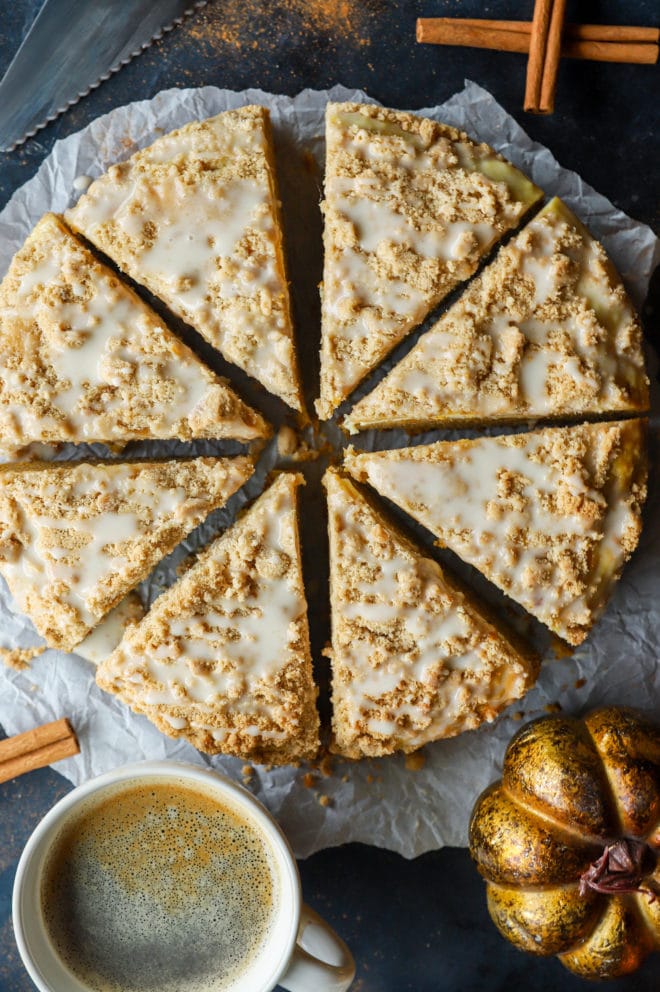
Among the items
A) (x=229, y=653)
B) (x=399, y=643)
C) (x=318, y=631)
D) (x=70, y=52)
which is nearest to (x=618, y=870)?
(x=399, y=643)

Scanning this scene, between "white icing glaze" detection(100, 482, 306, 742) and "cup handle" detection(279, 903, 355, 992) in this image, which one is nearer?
"cup handle" detection(279, 903, 355, 992)

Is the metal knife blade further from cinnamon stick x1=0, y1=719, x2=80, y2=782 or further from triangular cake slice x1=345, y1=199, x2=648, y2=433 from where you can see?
cinnamon stick x1=0, y1=719, x2=80, y2=782

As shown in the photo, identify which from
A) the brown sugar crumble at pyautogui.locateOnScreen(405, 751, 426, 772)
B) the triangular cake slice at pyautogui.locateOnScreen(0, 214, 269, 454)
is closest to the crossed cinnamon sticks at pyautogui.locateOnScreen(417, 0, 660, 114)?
the triangular cake slice at pyautogui.locateOnScreen(0, 214, 269, 454)

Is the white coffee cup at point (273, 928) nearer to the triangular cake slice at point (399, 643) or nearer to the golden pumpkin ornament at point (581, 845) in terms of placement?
the triangular cake slice at point (399, 643)

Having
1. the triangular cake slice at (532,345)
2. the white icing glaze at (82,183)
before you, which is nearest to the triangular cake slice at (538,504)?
the triangular cake slice at (532,345)

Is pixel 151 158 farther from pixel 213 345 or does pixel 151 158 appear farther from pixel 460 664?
pixel 460 664
